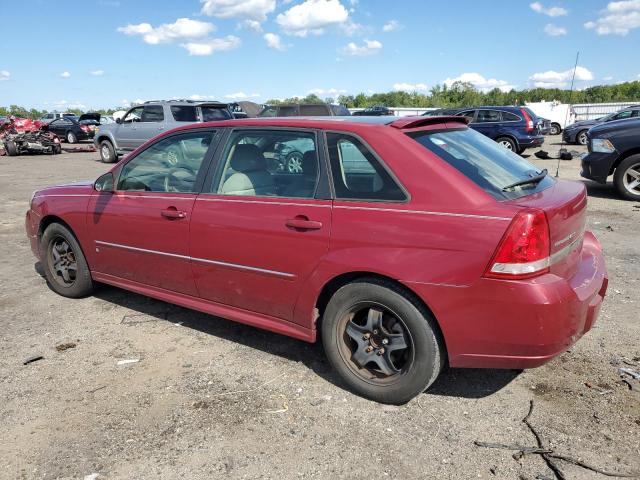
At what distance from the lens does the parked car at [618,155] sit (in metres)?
8.94

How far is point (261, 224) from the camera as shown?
339 cm

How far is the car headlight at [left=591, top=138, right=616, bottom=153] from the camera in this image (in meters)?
9.12

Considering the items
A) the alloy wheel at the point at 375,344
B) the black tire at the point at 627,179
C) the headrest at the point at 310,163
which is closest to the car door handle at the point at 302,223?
the headrest at the point at 310,163

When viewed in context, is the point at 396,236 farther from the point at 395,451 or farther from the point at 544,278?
the point at 395,451

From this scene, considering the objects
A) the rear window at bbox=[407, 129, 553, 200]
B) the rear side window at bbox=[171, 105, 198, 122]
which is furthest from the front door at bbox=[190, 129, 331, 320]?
the rear side window at bbox=[171, 105, 198, 122]

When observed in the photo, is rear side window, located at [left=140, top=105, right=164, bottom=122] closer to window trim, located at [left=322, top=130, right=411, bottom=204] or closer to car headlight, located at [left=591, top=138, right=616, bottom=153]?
car headlight, located at [left=591, top=138, right=616, bottom=153]

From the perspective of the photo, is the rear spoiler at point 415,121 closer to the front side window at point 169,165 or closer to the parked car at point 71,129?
the front side window at point 169,165

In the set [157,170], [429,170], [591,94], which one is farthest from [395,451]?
[591,94]

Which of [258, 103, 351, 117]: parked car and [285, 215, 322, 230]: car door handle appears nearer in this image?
[285, 215, 322, 230]: car door handle

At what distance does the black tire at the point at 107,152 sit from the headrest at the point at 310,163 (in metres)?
16.7

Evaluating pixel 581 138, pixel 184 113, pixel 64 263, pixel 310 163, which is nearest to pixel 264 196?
pixel 310 163

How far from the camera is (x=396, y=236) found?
2.88m

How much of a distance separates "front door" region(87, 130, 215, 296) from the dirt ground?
511mm

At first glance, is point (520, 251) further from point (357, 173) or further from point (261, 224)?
point (261, 224)
